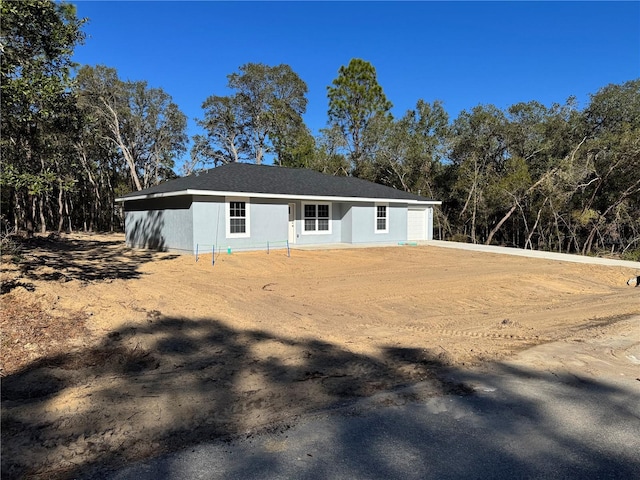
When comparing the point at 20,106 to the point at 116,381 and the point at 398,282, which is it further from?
the point at 398,282

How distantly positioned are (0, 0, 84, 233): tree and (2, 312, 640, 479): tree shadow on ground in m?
4.42

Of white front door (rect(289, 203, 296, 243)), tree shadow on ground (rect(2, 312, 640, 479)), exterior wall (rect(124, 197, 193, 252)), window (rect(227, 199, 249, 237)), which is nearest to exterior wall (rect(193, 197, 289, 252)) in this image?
window (rect(227, 199, 249, 237))

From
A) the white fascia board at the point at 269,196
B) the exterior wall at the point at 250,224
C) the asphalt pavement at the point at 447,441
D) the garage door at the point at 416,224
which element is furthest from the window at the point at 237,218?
the asphalt pavement at the point at 447,441

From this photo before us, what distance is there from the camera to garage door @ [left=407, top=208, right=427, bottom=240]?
22.1 m

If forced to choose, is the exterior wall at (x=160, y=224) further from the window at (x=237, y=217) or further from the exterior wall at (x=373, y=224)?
the exterior wall at (x=373, y=224)

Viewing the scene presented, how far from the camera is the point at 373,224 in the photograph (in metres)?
19.8

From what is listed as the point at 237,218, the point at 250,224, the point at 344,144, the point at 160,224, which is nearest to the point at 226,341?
the point at 237,218

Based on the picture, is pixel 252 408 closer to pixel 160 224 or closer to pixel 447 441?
pixel 447 441

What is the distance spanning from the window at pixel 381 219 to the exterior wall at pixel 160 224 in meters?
9.20

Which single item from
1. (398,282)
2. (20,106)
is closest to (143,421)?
(20,106)

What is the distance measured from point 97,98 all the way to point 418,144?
901 inches

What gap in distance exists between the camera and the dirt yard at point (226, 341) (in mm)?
3068

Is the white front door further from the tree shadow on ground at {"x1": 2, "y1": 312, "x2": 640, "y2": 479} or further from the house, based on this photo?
the tree shadow on ground at {"x1": 2, "y1": 312, "x2": 640, "y2": 479}

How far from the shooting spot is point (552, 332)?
19.7 feet
